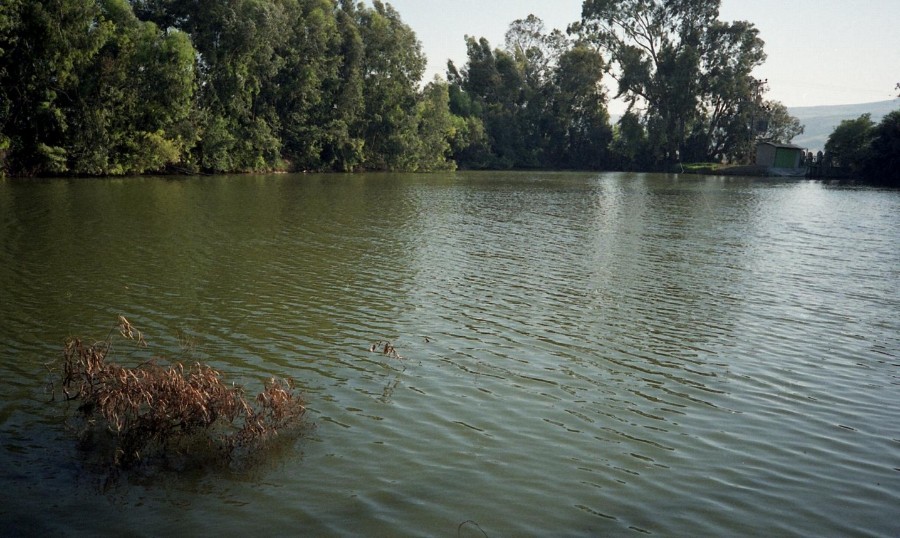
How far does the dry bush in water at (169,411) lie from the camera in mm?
8555

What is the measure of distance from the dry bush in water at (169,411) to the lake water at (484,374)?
42 cm

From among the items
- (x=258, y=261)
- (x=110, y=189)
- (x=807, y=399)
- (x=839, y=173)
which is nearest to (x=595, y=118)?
(x=839, y=173)

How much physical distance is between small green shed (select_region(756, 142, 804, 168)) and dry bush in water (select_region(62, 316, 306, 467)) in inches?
3977

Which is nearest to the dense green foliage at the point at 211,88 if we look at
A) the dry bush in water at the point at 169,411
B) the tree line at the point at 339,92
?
the tree line at the point at 339,92

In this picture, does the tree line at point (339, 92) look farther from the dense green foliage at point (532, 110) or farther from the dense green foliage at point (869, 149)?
the dense green foliage at point (869, 149)

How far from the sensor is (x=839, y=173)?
94250 millimetres

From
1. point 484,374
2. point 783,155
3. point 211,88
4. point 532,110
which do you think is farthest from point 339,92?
point 484,374

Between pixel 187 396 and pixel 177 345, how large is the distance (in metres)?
4.92

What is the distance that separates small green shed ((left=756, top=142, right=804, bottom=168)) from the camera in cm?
9681

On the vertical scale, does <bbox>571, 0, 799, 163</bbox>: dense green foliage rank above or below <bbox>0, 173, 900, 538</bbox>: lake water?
above

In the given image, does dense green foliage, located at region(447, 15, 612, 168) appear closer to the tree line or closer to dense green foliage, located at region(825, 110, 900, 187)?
the tree line

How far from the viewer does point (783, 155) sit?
97500 millimetres

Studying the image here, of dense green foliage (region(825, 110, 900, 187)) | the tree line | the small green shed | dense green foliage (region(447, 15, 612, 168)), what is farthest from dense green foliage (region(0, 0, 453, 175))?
dense green foliage (region(825, 110, 900, 187))

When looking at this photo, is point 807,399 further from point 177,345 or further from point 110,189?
point 110,189
